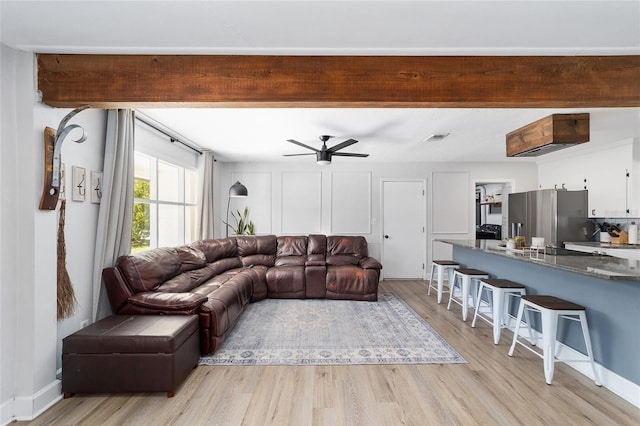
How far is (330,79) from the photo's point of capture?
201 cm

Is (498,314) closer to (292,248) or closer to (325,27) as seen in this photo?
(325,27)

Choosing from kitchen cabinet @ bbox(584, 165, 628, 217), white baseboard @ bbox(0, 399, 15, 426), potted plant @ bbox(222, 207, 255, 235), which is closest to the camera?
white baseboard @ bbox(0, 399, 15, 426)

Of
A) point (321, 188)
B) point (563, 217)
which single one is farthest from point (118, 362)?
point (563, 217)

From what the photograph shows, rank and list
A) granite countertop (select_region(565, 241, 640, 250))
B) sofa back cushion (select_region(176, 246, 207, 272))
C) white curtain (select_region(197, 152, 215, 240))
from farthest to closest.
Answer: white curtain (select_region(197, 152, 215, 240)), granite countertop (select_region(565, 241, 640, 250)), sofa back cushion (select_region(176, 246, 207, 272))

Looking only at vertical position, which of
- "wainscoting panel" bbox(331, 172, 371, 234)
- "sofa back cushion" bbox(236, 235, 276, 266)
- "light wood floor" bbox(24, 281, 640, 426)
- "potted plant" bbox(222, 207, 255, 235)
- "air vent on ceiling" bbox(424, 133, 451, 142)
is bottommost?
"light wood floor" bbox(24, 281, 640, 426)

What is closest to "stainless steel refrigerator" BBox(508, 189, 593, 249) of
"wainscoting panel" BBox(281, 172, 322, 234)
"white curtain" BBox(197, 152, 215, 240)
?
"wainscoting panel" BBox(281, 172, 322, 234)

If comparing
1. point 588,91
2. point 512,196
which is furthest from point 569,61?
point 512,196

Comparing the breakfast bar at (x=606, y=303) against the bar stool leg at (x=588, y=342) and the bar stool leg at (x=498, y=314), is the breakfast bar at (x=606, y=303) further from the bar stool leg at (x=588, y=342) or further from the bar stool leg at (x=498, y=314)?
the bar stool leg at (x=498, y=314)

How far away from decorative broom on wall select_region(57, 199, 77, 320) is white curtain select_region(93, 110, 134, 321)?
274 mm

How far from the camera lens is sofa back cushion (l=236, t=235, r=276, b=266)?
5.22 m

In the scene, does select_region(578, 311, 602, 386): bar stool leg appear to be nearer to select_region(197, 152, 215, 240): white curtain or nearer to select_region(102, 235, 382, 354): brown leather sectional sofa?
select_region(102, 235, 382, 354): brown leather sectional sofa

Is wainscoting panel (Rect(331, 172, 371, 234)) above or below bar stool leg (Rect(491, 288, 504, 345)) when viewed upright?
above

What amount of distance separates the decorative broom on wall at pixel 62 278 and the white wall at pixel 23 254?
0.34 ft

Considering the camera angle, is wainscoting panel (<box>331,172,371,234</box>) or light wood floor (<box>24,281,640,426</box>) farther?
wainscoting panel (<box>331,172,371,234</box>)
